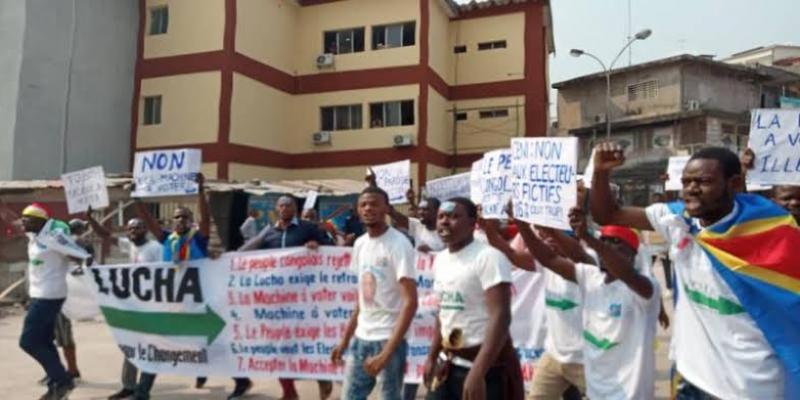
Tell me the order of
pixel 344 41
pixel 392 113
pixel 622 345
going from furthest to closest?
pixel 344 41
pixel 392 113
pixel 622 345

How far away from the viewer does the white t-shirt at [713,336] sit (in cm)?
254

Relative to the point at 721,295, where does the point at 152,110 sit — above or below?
above

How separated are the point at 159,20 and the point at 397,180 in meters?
17.7

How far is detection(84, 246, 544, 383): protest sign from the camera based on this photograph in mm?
5891

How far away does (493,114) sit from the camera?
971 inches

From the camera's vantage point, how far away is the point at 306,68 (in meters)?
24.4

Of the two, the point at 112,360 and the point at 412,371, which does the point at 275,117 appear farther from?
the point at 412,371

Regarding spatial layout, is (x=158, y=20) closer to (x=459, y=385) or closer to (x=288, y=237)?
(x=288, y=237)

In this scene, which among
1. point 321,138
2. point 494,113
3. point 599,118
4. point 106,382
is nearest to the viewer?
point 106,382

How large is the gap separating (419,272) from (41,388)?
3.87m

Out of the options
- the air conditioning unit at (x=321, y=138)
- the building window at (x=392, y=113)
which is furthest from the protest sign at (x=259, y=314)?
the air conditioning unit at (x=321, y=138)

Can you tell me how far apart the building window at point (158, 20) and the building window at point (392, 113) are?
23.4ft

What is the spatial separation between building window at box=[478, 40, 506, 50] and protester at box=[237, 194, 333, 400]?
19575 mm

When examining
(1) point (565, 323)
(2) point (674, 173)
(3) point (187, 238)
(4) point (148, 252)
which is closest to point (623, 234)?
(1) point (565, 323)
